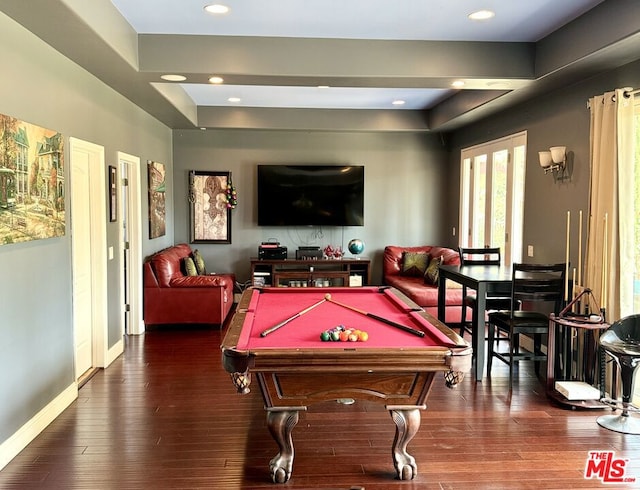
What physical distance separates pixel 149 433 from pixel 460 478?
6.70ft

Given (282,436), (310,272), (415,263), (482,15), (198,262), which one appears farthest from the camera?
(415,263)

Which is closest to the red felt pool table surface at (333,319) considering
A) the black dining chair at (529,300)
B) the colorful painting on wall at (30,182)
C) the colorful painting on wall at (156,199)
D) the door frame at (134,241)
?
the black dining chair at (529,300)

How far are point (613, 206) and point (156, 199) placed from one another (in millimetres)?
5247

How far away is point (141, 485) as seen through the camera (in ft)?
9.46

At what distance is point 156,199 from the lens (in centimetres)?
684

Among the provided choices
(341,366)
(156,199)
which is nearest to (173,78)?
(156,199)

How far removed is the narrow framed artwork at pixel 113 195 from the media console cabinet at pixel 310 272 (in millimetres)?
2835

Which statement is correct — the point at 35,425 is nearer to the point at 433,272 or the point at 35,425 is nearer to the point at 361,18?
the point at 361,18

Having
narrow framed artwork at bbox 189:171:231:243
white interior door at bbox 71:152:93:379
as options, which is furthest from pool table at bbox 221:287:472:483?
narrow framed artwork at bbox 189:171:231:243

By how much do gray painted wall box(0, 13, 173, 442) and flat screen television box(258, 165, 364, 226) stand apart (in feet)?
11.4

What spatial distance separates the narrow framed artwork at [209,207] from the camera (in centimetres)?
813

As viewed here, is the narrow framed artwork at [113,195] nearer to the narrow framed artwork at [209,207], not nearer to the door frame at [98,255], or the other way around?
the door frame at [98,255]

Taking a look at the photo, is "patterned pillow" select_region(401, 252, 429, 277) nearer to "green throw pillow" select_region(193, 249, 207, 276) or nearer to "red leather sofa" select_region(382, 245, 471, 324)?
"red leather sofa" select_region(382, 245, 471, 324)

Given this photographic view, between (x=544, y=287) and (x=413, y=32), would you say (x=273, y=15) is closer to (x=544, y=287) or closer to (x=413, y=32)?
(x=413, y=32)
